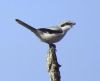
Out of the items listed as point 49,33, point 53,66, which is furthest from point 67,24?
point 53,66

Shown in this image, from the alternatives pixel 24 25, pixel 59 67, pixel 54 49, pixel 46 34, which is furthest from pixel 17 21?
pixel 59 67

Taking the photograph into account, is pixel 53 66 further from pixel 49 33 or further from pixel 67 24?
pixel 67 24

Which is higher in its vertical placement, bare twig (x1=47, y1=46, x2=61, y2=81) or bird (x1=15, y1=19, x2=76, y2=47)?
bird (x1=15, y1=19, x2=76, y2=47)

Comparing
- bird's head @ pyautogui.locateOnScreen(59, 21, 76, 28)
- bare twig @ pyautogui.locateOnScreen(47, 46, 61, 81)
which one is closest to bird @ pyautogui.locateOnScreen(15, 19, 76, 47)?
bird's head @ pyautogui.locateOnScreen(59, 21, 76, 28)

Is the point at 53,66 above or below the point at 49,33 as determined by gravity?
below

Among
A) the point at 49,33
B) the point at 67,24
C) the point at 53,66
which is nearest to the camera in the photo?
the point at 53,66

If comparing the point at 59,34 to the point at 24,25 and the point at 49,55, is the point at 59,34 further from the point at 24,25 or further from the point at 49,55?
the point at 49,55

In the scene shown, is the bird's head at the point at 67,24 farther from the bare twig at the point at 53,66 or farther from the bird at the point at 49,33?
the bare twig at the point at 53,66

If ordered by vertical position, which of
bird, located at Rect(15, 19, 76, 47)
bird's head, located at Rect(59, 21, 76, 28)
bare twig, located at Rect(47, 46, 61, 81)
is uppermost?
bird's head, located at Rect(59, 21, 76, 28)

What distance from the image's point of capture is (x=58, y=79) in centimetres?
991

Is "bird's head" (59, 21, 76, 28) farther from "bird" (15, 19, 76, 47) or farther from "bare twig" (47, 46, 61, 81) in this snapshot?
"bare twig" (47, 46, 61, 81)

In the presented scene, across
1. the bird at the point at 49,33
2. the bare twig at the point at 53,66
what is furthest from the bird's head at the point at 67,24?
the bare twig at the point at 53,66

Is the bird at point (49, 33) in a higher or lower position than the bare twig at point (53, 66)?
higher

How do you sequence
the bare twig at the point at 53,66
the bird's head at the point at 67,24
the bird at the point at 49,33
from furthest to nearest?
1. the bird's head at the point at 67,24
2. the bird at the point at 49,33
3. the bare twig at the point at 53,66
